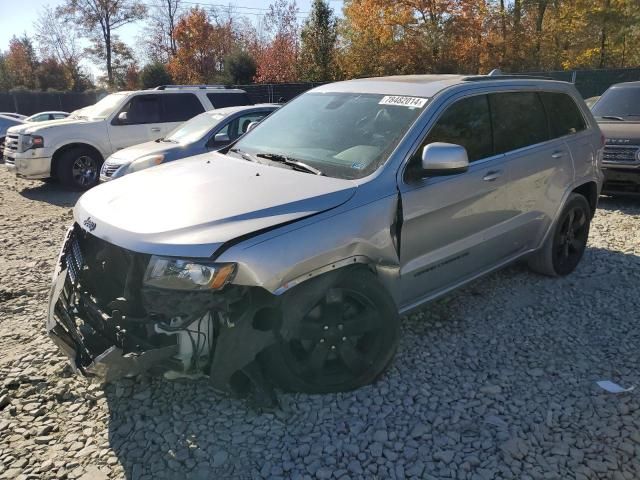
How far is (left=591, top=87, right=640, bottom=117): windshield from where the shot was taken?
8555mm

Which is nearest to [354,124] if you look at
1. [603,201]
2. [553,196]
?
[553,196]

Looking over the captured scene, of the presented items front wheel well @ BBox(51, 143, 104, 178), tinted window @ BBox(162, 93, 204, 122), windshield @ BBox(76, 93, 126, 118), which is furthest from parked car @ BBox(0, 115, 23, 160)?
tinted window @ BBox(162, 93, 204, 122)

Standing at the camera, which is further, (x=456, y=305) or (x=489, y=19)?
(x=489, y=19)

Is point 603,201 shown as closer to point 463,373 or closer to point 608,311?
point 608,311

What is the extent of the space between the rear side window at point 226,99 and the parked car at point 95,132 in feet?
0.07

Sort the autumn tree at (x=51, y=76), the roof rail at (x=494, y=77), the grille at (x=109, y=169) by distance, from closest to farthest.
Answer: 1. the roof rail at (x=494, y=77)
2. the grille at (x=109, y=169)
3. the autumn tree at (x=51, y=76)

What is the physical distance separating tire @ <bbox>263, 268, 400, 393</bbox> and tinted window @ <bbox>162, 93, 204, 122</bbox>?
875 cm

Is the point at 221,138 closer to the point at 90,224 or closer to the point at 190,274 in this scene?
the point at 90,224

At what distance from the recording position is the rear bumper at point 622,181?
7.56 metres

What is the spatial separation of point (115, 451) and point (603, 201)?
26.3 ft

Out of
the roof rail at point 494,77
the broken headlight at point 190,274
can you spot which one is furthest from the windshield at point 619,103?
the broken headlight at point 190,274

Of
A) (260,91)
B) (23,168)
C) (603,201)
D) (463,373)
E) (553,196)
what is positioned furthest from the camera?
(260,91)

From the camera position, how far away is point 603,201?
8344mm

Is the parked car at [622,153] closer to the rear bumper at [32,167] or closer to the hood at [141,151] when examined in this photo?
the hood at [141,151]
